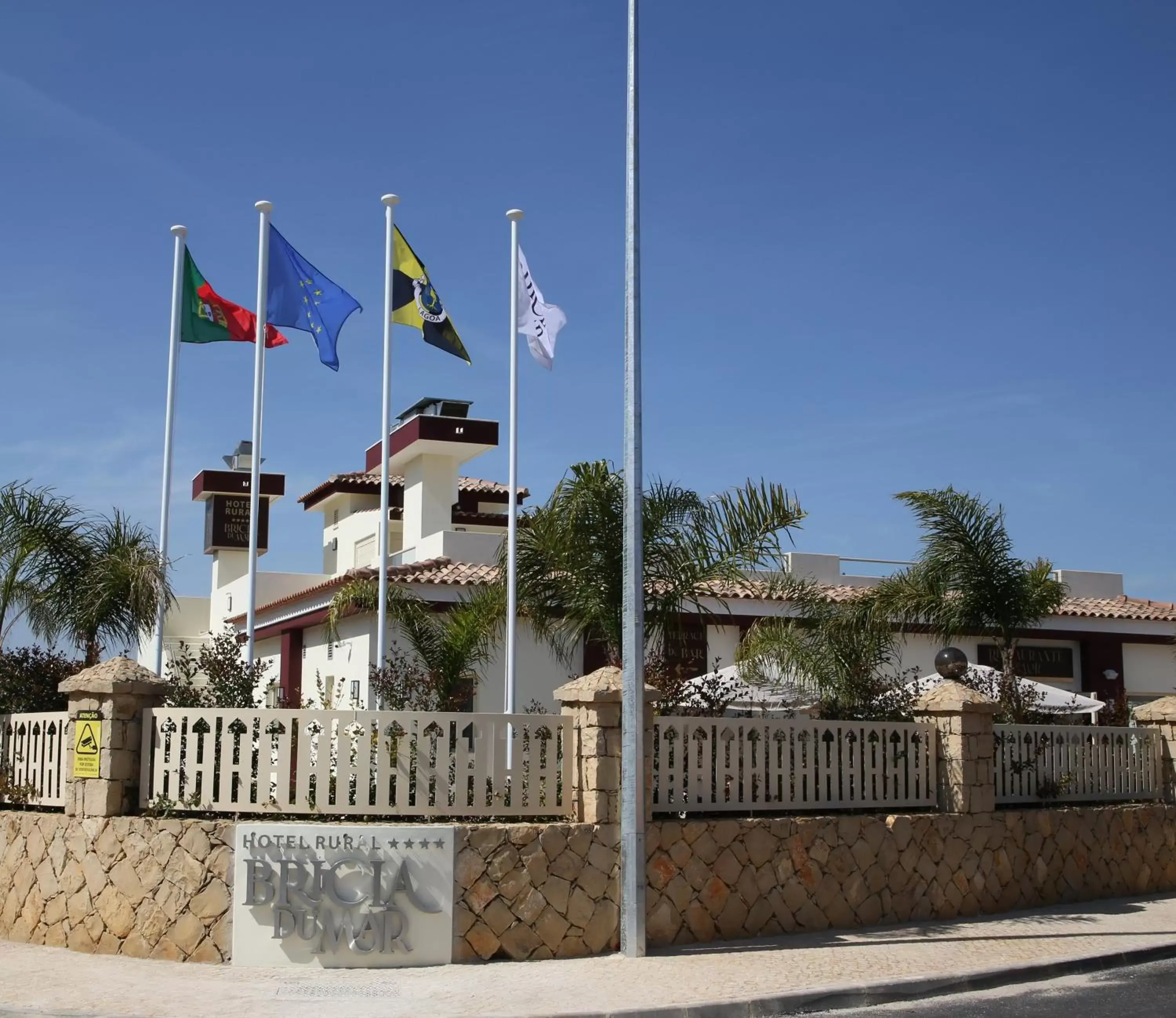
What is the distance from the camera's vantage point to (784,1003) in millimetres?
9836

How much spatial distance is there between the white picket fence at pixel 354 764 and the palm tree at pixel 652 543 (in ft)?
10.3

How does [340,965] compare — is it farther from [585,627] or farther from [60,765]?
[585,627]

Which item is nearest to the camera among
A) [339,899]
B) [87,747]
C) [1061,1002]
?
[1061,1002]

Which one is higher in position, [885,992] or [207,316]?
[207,316]

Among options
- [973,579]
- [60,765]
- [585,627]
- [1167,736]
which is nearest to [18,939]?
[60,765]

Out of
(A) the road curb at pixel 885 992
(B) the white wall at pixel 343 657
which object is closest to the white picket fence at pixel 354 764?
(A) the road curb at pixel 885 992

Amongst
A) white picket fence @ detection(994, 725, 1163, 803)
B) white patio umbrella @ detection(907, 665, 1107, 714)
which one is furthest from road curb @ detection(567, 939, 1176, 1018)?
white patio umbrella @ detection(907, 665, 1107, 714)

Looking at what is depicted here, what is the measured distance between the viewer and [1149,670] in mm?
29047

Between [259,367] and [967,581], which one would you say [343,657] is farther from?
[967,581]

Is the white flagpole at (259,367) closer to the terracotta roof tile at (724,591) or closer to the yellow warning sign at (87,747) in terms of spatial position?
the terracotta roof tile at (724,591)

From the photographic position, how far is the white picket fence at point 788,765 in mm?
12383

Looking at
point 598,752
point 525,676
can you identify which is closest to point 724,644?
point 525,676

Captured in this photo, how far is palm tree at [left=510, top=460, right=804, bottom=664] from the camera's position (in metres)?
14.8

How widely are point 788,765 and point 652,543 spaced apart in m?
2.98
